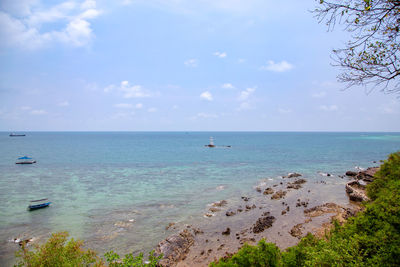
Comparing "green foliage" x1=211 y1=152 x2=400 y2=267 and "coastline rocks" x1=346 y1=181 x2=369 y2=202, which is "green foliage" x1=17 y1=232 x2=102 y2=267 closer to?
"green foliage" x1=211 y1=152 x2=400 y2=267

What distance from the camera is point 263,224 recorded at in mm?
21000

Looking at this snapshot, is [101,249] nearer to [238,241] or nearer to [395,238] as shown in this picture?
[238,241]

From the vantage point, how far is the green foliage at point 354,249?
7.48 metres

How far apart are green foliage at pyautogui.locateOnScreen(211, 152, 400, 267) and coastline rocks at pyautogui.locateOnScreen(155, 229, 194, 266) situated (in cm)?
714

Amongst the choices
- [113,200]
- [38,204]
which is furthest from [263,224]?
[38,204]

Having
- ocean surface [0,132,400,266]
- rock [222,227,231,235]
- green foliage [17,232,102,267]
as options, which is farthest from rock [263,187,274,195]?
green foliage [17,232,102,267]

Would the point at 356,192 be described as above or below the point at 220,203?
above

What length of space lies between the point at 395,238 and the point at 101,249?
19694 millimetres

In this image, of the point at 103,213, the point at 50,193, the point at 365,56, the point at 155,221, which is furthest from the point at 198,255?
the point at 50,193

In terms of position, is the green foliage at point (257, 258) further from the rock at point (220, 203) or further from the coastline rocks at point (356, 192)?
the coastline rocks at point (356, 192)

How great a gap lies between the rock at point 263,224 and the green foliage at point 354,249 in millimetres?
9428

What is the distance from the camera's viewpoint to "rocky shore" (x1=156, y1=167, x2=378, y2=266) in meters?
17.0

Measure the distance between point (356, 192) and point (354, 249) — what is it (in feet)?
86.1

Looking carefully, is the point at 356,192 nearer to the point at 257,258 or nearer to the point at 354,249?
the point at 257,258
